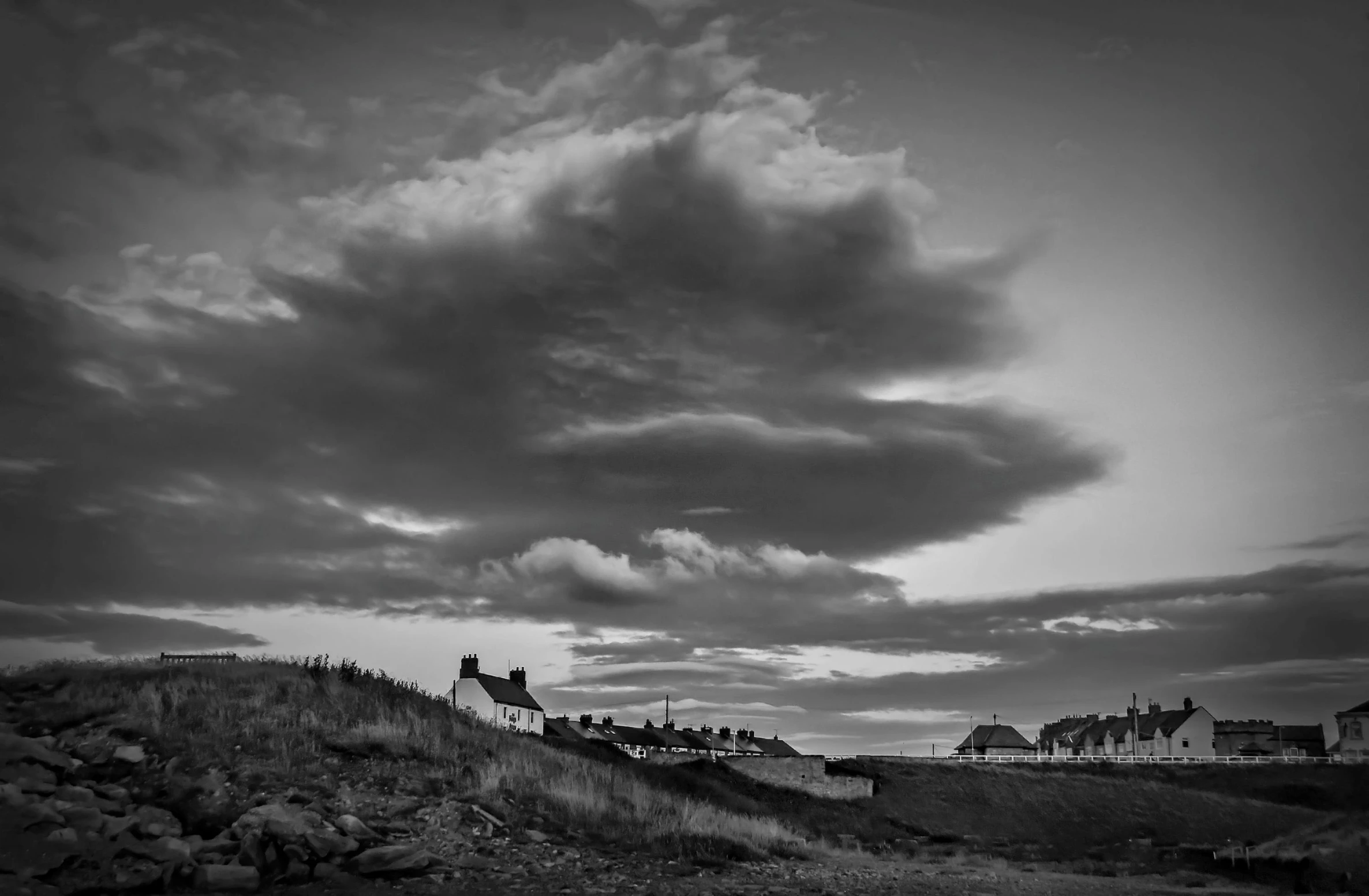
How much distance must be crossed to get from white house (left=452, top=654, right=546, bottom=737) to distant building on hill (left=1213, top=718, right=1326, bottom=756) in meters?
85.2

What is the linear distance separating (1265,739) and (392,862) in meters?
137

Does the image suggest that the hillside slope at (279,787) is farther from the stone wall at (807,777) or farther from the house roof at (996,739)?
the house roof at (996,739)

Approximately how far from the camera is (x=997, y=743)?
406ft

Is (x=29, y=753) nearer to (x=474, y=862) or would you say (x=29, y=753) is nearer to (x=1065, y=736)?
(x=474, y=862)

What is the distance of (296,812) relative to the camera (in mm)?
13867

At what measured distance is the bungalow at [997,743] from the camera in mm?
122938

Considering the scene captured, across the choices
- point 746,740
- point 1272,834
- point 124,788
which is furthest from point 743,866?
point 746,740

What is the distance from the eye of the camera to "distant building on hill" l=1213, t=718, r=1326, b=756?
11694cm

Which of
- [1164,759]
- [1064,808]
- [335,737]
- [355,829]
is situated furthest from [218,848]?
[1164,759]

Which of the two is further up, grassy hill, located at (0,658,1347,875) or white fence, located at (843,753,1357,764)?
grassy hill, located at (0,658,1347,875)

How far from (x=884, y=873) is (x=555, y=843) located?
8436mm

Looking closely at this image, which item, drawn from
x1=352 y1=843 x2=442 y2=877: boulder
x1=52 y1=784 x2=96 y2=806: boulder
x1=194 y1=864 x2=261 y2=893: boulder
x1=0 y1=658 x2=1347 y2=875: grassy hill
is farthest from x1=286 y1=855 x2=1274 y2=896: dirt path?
x1=52 y1=784 x2=96 y2=806: boulder

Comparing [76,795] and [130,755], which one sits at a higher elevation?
[130,755]

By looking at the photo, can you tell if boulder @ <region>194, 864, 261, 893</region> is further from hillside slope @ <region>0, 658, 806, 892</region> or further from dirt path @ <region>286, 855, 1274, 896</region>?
dirt path @ <region>286, 855, 1274, 896</region>
